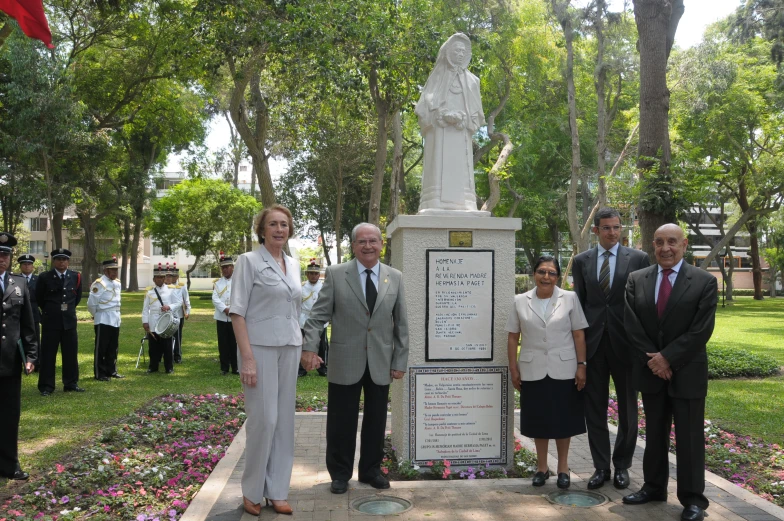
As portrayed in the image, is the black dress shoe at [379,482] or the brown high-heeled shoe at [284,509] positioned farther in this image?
the black dress shoe at [379,482]

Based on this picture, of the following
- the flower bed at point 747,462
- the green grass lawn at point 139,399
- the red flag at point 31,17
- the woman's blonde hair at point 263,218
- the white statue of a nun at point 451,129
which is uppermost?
the red flag at point 31,17

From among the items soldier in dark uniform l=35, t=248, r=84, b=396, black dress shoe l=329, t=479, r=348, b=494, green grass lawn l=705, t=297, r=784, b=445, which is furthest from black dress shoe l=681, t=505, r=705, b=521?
soldier in dark uniform l=35, t=248, r=84, b=396

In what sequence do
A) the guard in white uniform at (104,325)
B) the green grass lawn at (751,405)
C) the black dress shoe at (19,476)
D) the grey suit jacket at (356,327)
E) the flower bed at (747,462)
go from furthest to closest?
the guard in white uniform at (104,325)
the green grass lawn at (751,405)
the black dress shoe at (19,476)
the flower bed at (747,462)
the grey suit jacket at (356,327)

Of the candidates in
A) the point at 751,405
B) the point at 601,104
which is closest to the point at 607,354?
the point at 751,405

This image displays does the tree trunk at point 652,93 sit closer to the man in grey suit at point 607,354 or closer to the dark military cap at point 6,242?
the man in grey suit at point 607,354

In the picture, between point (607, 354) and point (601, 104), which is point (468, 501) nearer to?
point (607, 354)

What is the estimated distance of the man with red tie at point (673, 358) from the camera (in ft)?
16.4

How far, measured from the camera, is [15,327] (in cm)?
623

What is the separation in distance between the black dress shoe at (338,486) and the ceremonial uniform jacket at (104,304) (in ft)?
25.4

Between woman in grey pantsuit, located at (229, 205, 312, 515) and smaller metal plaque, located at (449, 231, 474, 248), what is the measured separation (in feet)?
5.43

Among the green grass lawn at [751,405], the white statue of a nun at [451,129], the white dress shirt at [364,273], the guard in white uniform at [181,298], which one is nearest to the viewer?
the white dress shirt at [364,273]

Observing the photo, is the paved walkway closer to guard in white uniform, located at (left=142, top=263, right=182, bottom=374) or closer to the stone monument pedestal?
the stone monument pedestal

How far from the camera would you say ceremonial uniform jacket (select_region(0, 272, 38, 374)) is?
609 centimetres

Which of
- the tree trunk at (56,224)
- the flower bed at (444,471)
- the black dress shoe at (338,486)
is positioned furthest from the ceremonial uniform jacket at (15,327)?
the tree trunk at (56,224)
